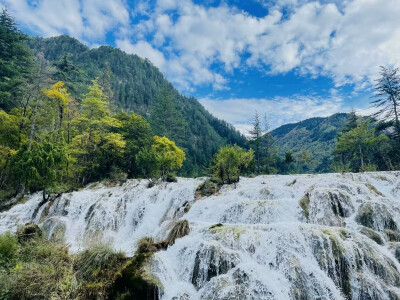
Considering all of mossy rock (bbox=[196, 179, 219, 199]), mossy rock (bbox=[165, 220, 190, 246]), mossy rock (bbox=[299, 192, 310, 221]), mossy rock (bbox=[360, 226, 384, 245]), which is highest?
mossy rock (bbox=[196, 179, 219, 199])

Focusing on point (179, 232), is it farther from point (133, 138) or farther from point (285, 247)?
point (133, 138)

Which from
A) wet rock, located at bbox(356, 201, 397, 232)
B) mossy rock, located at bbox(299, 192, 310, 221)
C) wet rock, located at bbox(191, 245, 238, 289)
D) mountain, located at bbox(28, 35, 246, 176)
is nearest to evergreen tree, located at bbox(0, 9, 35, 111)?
wet rock, located at bbox(191, 245, 238, 289)

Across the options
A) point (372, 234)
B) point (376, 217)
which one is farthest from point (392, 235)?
point (372, 234)

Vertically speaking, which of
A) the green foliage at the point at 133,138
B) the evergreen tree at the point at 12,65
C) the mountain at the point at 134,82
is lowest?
the green foliage at the point at 133,138

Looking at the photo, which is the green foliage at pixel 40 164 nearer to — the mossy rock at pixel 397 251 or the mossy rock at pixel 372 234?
the mossy rock at pixel 372 234

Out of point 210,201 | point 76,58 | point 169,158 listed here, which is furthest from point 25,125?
point 76,58

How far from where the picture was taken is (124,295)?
7.19 metres

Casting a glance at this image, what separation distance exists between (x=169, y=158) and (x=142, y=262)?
63.1ft

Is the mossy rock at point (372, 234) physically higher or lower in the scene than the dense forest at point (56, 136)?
lower

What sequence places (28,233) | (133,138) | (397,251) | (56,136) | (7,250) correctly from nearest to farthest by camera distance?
(397,251)
(7,250)
(28,233)
(56,136)
(133,138)

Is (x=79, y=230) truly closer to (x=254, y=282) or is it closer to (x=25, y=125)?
(x=254, y=282)

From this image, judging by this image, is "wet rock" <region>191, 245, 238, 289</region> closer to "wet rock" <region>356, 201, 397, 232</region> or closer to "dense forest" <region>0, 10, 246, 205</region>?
"wet rock" <region>356, 201, 397, 232</region>

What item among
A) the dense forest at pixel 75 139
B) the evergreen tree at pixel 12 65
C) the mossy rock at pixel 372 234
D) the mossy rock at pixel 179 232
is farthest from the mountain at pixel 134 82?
the mossy rock at pixel 372 234

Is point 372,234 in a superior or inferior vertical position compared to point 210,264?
superior
